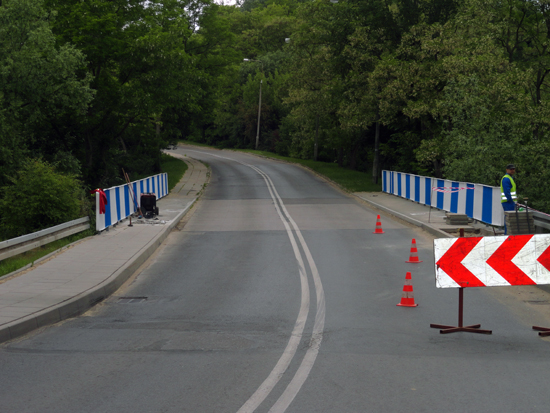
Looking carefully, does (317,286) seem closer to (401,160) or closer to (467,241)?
(467,241)

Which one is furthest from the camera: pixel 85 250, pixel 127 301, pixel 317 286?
pixel 85 250

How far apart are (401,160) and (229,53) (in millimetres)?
19261

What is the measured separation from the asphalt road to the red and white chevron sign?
684 mm

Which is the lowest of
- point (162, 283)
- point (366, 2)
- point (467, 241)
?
point (162, 283)

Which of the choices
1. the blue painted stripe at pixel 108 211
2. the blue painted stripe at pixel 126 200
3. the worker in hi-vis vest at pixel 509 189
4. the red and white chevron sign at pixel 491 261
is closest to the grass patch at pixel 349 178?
the blue painted stripe at pixel 126 200

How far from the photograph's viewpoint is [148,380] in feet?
19.6

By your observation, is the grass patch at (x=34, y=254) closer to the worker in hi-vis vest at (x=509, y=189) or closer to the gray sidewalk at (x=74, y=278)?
the gray sidewalk at (x=74, y=278)

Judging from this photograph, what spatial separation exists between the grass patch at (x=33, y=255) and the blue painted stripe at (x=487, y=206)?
11746mm

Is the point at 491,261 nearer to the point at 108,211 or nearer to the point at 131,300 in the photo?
the point at 131,300

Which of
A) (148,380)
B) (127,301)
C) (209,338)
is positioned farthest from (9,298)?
(148,380)

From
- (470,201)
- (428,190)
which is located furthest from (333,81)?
(470,201)

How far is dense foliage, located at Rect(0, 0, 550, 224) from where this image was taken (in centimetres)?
2378

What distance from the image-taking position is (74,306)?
911 centimetres

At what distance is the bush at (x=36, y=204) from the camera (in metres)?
17.9
